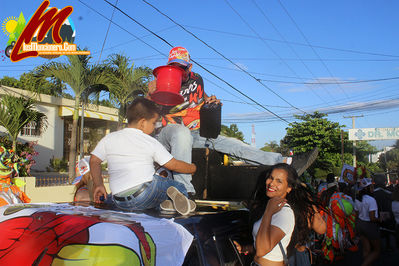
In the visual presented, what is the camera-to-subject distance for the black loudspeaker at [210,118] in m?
4.17

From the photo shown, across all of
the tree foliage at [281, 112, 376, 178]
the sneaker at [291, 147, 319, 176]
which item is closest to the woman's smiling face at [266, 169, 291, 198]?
the sneaker at [291, 147, 319, 176]

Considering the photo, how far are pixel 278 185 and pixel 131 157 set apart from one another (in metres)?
1.25

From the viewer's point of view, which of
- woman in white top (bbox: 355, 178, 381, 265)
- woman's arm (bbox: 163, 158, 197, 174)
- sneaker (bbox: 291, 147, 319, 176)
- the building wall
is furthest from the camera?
the building wall

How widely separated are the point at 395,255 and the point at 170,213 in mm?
7621

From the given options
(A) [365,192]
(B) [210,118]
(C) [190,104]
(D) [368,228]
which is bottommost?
(D) [368,228]

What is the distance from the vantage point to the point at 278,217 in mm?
2688

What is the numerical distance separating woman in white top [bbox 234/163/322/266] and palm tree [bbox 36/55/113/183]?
30.9ft

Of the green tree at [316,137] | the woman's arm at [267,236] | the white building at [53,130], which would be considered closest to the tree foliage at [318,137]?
the green tree at [316,137]

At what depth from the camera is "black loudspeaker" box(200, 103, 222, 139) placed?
4168 mm

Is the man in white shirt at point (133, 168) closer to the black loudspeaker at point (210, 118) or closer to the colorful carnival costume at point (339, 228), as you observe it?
the black loudspeaker at point (210, 118)

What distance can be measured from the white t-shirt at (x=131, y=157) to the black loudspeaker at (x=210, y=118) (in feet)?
4.58

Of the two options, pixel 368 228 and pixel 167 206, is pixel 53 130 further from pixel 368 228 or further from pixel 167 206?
pixel 167 206

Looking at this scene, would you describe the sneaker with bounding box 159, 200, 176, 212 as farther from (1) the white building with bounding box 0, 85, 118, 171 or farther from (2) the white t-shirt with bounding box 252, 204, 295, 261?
(1) the white building with bounding box 0, 85, 118, 171

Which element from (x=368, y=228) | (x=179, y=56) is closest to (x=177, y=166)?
(x=179, y=56)
